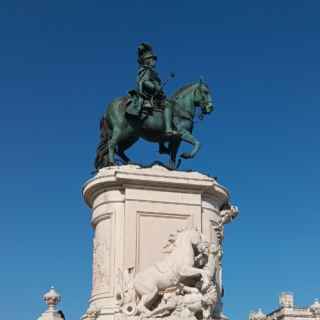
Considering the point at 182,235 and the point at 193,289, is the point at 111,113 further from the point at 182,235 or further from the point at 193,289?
the point at 193,289

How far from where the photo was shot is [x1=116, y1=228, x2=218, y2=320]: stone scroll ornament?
14.5 m

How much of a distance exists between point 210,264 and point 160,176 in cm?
250

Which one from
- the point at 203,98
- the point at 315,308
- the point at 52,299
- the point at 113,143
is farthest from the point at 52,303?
the point at 315,308

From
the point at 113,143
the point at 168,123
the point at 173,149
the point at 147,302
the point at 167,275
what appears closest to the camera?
the point at 147,302

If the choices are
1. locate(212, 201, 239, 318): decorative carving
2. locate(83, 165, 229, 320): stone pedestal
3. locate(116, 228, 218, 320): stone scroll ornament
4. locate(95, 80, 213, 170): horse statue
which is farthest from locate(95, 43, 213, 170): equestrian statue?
locate(116, 228, 218, 320): stone scroll ornament

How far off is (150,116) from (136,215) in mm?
2917

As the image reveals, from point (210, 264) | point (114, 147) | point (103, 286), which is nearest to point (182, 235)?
point (210, 264)

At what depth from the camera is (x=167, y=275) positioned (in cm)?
1472

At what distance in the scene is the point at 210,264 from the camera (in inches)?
618

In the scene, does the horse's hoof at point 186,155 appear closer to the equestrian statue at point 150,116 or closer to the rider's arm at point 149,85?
the equestrian statue at point 150,116

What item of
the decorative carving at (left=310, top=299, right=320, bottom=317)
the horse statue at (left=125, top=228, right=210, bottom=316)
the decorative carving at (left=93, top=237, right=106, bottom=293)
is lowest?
the horse statue at (left=125, top=228, right=210, bottom=316)

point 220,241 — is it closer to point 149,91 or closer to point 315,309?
point 149,91

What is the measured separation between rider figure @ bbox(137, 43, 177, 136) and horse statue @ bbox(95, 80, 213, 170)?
0.57 ft

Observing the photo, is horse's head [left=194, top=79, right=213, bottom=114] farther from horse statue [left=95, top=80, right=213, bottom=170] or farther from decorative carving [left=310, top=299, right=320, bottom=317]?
decorative carving [left=310, top=299, right=320, bottom=317]
